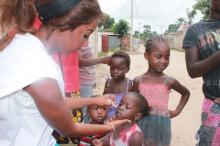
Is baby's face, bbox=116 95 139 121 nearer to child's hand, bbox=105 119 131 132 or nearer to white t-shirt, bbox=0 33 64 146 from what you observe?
child's hand, bbox=105 119 131 132

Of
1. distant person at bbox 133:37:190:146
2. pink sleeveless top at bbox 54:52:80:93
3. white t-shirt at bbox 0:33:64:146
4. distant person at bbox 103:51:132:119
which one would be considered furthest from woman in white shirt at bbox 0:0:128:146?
distant person at bbox 103:51:132:119

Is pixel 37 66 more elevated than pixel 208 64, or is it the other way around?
pixel 37 66

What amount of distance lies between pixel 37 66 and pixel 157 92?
1.84 metres

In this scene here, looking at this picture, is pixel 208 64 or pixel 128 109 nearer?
pixel 208 64

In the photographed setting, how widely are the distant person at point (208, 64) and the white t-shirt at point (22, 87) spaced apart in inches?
48.6

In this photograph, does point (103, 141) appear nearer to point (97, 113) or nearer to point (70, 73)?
point (97, 113)

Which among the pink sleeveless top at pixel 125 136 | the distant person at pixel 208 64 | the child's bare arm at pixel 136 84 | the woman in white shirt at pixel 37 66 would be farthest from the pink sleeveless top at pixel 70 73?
the woman in white shirt at pixel 37 66

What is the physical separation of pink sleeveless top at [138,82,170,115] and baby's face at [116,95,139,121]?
42 centimetres

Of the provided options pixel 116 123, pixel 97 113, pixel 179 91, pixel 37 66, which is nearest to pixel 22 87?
pixel 37 66

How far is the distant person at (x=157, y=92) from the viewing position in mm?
3459

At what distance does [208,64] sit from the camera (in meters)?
2.81

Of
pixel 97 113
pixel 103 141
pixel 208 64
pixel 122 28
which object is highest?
pixel 208 64

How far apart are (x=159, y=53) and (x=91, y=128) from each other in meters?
1.45

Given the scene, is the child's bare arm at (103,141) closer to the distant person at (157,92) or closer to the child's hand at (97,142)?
the child's hand at (97,142)
